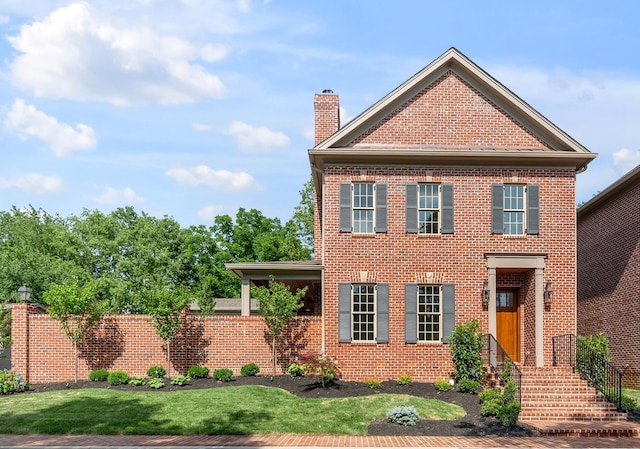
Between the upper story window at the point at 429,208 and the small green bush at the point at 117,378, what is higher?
the upper story window at the point at 429,208

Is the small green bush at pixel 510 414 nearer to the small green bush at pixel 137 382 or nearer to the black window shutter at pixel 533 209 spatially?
the black window shutter at pixel 533 209

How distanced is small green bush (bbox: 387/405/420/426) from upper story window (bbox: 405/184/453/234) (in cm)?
691

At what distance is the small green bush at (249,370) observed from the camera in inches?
851

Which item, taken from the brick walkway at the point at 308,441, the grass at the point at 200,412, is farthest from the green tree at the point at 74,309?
the brick walkway at the point at 308,441

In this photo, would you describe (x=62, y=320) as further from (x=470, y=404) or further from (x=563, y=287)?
(x=563, y=287)

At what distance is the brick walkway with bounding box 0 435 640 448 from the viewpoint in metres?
13.8

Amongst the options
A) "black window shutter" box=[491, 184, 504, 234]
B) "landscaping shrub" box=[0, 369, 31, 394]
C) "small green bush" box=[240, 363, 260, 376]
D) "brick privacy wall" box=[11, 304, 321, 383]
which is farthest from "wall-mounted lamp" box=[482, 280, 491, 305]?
"landscaping shrub" box=[0, 369, 31, 394]

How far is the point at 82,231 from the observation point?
4672cm

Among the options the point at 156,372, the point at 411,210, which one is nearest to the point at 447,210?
the point at 411,210

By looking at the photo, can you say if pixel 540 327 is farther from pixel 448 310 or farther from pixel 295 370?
pixel 295 370

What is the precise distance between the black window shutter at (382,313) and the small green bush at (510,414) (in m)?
5.71

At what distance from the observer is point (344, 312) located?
21266mm

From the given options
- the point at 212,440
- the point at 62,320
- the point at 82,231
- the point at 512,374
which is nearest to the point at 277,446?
the point at 212,440

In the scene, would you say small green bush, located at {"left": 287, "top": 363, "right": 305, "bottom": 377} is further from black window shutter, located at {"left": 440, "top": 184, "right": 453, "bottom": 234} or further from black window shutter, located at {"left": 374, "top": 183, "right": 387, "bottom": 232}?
black window shutter, located at {"left": 440, "top": 184, "right": 453, "bottom": 234}
